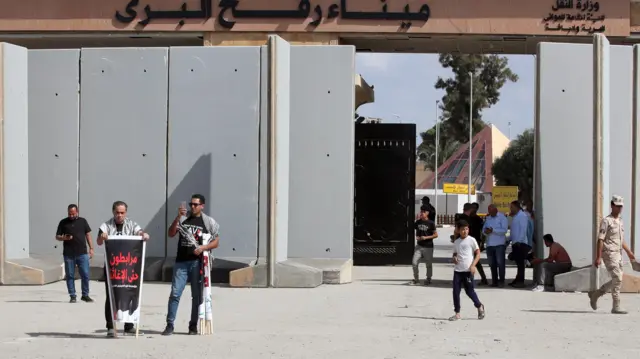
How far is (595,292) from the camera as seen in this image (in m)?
15.5

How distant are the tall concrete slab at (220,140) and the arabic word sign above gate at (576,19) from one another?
36.1 feet

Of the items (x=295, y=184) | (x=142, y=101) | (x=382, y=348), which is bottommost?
(x=382, y=348)

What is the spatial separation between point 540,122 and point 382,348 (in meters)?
9.12

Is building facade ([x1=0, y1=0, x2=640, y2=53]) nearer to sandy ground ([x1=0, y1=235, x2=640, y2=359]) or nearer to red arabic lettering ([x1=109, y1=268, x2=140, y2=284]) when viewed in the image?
sandy ground ([x1=0, y1=235, x2=640, y2=359])

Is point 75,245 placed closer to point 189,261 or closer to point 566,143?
point 189,261

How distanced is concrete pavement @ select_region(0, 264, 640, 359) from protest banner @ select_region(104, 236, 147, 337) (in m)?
0.31

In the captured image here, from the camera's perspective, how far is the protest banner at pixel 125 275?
12.2 metres

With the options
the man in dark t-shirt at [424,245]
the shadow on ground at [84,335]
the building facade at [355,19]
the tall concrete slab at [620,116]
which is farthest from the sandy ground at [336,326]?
the building facade at [355,19]

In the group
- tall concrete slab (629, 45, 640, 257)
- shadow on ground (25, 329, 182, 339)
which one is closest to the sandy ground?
shadow on ground (25, 329, 182, 339)

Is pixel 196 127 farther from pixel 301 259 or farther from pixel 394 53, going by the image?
pixel 394 53

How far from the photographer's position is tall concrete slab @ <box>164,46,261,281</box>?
20375 millimetres

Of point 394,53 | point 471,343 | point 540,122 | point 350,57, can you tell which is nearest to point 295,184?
point 350,57

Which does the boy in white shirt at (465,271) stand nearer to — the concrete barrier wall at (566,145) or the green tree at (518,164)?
the concrete barrier wall at (566,145)

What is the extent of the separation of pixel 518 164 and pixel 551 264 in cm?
6172
